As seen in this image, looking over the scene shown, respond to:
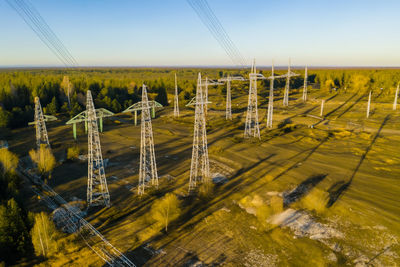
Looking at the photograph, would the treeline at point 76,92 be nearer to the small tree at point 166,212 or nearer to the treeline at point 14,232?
the treeline at point 14,232

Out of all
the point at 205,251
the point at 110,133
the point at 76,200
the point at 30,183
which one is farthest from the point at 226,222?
the point at 110,133

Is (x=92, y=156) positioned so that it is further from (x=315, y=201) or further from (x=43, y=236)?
(x=315, y=201)

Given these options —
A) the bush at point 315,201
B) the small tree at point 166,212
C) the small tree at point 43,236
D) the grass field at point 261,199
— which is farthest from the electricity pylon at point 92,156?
the bush at point 315,201

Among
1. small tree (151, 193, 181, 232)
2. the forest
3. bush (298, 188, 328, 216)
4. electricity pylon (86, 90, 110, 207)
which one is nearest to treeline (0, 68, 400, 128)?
the forest

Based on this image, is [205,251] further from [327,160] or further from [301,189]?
[327,160]

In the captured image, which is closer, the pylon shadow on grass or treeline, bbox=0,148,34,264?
treeline, bbox=0,148,34,264

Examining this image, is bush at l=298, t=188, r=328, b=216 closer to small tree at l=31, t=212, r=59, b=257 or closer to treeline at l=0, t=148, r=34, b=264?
small tree at l=31, t=212, r=59, b=257

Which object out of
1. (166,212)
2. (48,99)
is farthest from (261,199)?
(48,99)
